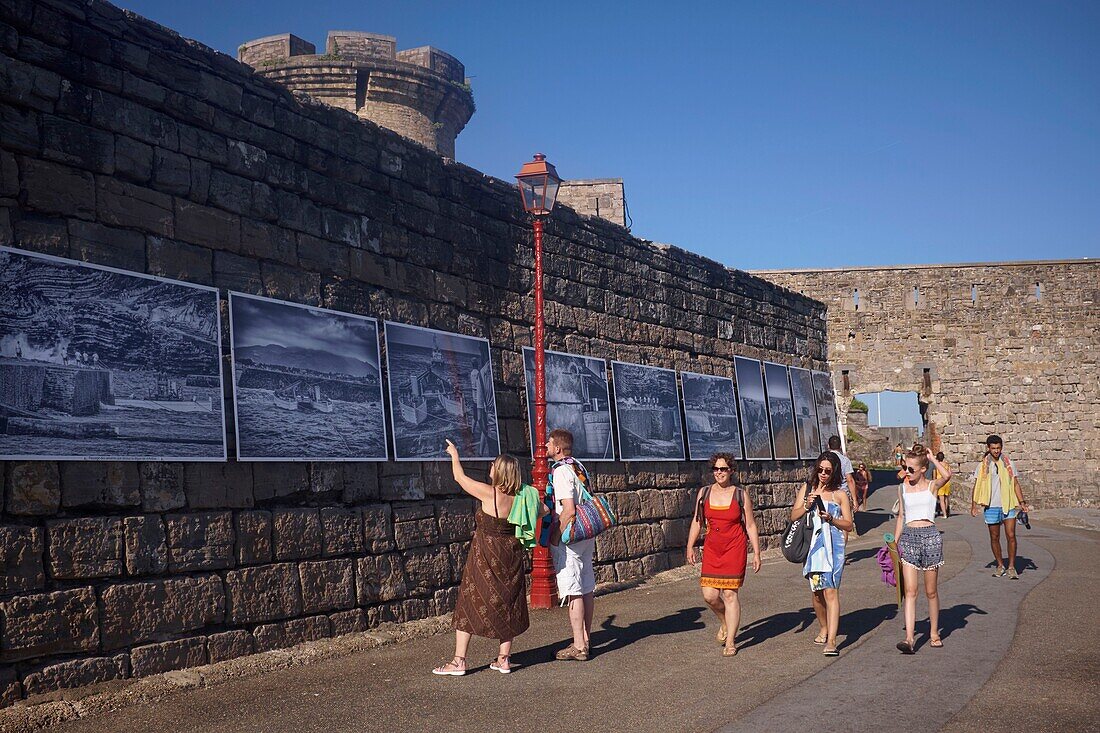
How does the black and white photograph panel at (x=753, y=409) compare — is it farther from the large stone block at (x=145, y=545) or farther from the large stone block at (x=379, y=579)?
the large stone block at (x=145, y=545)

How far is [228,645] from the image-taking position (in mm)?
6867

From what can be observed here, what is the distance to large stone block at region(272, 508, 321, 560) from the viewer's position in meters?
7.38

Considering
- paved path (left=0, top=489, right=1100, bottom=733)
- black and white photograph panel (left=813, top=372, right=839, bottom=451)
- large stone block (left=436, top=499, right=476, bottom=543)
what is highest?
black and white photograph panel (left=813, top=372, right=839, bottom=451)

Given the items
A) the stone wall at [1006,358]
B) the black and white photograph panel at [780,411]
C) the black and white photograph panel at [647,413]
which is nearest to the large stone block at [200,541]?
the black and white photograph panel at [647,413]

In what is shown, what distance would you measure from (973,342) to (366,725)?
25472 millimetres

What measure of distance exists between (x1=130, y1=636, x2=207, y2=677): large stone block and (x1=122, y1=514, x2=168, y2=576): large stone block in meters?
0.47

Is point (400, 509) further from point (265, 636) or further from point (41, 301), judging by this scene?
point (41, 301)

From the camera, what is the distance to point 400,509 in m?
8.62

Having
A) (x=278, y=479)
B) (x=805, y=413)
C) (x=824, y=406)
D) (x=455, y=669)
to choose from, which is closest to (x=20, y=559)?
(x=278, y=479)

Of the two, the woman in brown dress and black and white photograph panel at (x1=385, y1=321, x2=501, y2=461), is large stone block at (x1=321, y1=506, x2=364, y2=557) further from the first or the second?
the woman in brown dress

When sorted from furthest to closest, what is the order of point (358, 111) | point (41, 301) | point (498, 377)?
point (358, 111), point (498, 377), point (41, 301)

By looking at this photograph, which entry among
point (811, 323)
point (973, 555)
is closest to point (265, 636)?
point (973, 555)

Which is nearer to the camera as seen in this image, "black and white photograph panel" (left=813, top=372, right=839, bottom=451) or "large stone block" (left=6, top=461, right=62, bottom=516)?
"large stone block" (left=6, top=461, right=62, bottom=516)

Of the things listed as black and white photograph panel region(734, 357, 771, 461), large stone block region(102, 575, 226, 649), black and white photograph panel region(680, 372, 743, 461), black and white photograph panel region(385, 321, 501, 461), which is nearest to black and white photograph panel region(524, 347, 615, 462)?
black and white photograph panel region(385, 321, 501, 461)
